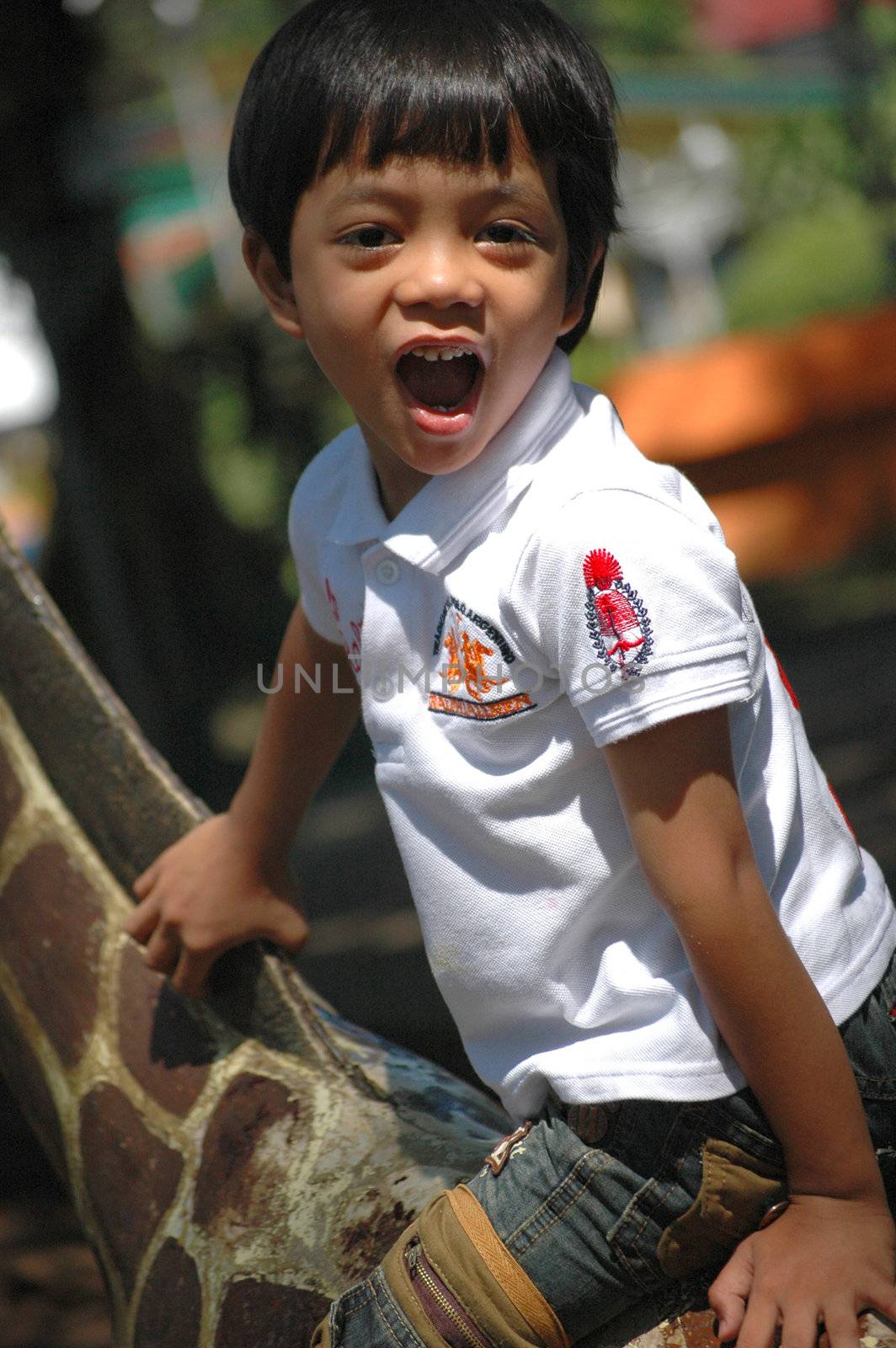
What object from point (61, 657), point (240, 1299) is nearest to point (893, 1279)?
point (240, 1299)

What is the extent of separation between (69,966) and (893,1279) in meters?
1.18

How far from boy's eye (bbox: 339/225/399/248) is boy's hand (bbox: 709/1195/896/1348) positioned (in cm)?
95

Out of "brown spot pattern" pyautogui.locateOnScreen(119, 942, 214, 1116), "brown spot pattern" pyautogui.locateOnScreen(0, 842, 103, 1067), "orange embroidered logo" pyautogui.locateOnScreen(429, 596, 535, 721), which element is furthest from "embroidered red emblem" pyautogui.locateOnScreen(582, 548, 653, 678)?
"brown spot pattern" pyautogui.locateOnScreen(0, 842, 103, 1067)

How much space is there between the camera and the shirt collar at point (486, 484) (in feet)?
4.74

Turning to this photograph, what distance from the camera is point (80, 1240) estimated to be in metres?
3.99

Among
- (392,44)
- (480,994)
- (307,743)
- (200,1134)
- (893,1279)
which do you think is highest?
(392,44)

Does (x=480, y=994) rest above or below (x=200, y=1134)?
above

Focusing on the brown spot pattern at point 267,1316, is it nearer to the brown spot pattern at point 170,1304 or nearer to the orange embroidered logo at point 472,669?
the brown spot pattern at point 170,1304

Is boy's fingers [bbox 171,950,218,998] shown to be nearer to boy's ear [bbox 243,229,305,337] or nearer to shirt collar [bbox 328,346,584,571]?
shirt collar [bbox 328,346,584,571]

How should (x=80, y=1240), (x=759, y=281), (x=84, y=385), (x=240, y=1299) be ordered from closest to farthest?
1. (x=240, y=1299)
2. (x=80, y=1240)
3. (x=84, y=385)
4. (x=759, y=281)

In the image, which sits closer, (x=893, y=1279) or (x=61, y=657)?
(x=893, y=1279)

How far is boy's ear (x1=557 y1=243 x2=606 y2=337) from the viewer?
5.11ft

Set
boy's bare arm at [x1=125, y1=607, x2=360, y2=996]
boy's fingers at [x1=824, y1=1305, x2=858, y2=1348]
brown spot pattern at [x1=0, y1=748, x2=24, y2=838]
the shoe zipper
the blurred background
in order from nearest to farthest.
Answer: boy's fingers at [x1=824, y1=1305, x2=858, y2=1348], the shoe zipper, boy's bare arm at [x1=125, y1=607, x2=360, y2=996], brown spot pattern at [x1=0, y1=748, x2=24, y2=838], the blurred background

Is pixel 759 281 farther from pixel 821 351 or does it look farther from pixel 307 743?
pixel 307 743
